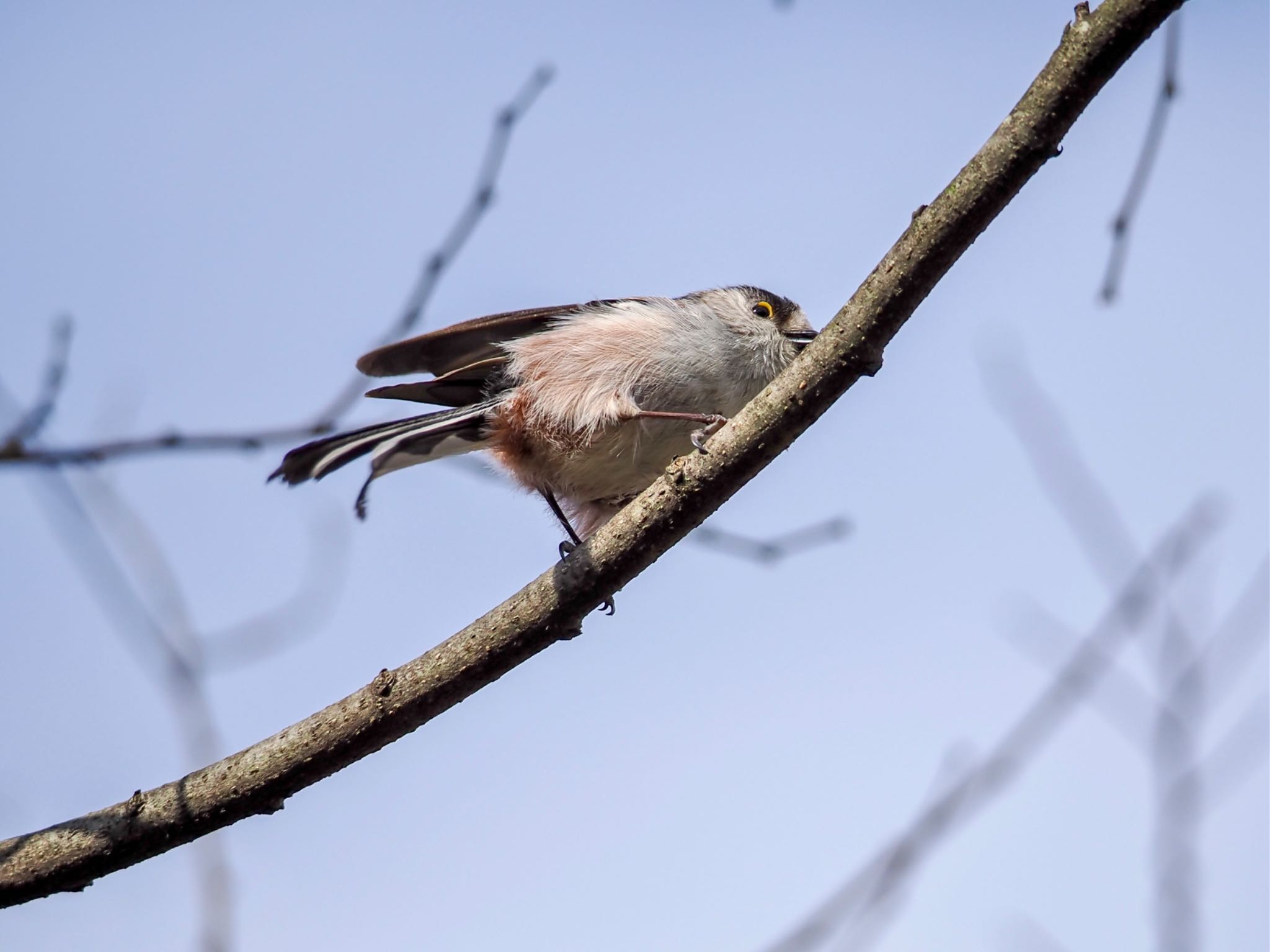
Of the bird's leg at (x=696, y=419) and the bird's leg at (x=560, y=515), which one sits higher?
the bird's leg at (x=696, y=419)

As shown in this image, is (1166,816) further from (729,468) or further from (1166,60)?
(1166,60)

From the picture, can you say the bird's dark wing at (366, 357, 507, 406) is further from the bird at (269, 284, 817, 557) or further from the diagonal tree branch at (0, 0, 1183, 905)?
the diagonal tree branch at (0, 0, 1183, 905)

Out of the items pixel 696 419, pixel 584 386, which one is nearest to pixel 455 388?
pixel 584 386

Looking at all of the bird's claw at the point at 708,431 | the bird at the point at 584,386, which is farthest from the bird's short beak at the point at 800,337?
the bird's claw at the point at 708,431

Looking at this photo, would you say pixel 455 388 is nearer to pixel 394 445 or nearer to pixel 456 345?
pixel 456 345

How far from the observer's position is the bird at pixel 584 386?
15.4ft

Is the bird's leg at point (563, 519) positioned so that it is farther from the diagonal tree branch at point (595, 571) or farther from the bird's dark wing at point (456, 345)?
the diagonal tree branch at point (595, 571)

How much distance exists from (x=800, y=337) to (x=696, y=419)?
1.12 meters

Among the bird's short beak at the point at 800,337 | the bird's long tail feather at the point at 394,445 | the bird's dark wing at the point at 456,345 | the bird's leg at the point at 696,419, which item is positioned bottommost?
the bird's long tail feather at the point at 394,445

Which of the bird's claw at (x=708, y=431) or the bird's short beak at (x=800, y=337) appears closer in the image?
the bird's claw at (x=708, y=431)

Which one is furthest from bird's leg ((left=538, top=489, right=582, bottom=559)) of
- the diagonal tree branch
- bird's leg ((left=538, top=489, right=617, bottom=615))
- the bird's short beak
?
the diagonal tree branch

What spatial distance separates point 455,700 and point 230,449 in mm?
1233

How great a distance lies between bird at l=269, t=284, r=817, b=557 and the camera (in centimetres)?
471

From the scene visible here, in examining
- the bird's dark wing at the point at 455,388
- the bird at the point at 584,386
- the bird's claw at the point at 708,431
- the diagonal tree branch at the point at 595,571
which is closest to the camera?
the diagonal tree branch at the point at 595,571
